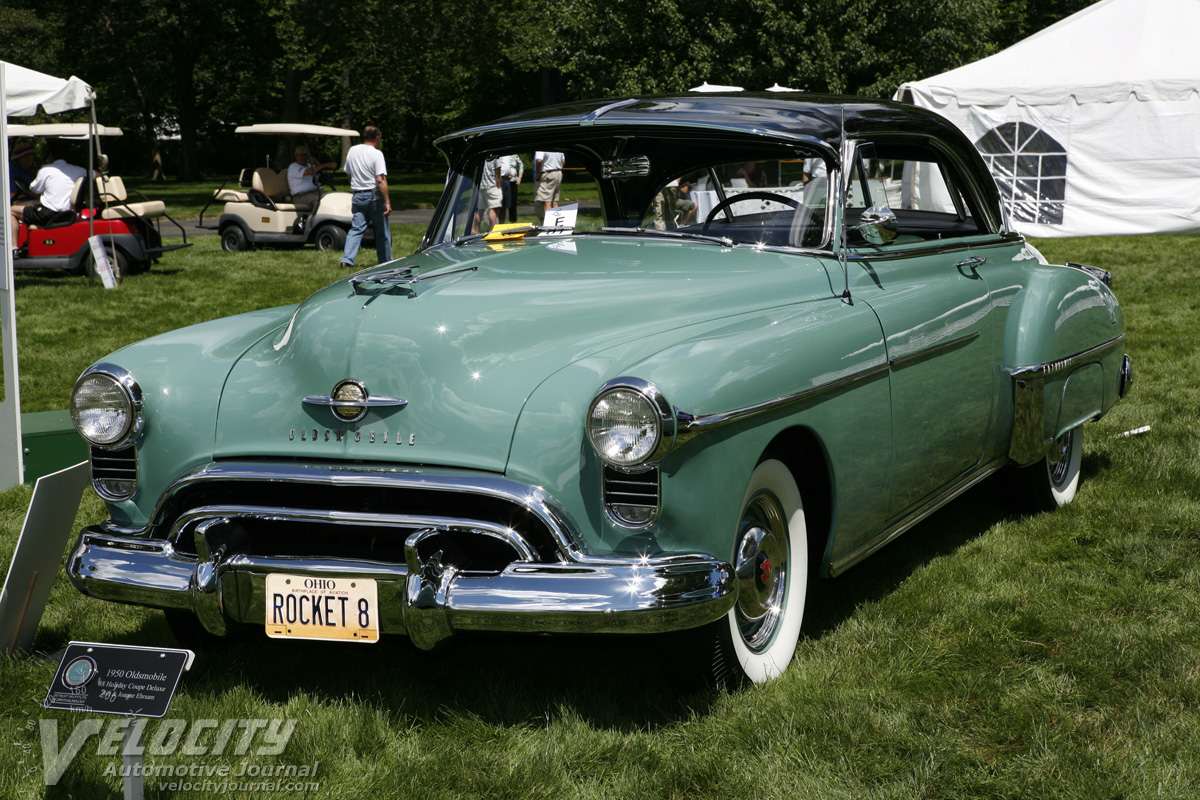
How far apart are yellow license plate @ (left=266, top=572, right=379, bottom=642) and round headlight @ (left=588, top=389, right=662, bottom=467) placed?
65 centimetres

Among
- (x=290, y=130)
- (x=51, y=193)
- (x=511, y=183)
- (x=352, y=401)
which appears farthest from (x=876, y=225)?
(x=290, y=130)

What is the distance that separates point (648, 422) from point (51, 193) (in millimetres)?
12654

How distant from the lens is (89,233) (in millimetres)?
13328

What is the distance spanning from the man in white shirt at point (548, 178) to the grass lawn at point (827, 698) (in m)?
1.71

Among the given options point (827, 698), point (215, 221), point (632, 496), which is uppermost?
point (632, 496)

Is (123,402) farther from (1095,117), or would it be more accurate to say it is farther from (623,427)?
(1095,117)

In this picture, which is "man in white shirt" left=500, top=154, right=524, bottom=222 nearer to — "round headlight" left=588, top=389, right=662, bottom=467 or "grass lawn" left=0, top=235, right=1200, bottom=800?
"grass lawn" left=0, top=235, right=1200, bottom=800

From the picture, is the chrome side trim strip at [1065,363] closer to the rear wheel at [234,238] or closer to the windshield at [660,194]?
the windshield at [660,194]

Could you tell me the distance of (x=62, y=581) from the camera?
14.0 feet

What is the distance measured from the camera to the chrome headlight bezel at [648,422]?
8.74 ft

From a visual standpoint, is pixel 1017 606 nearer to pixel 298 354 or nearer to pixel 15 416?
pixel 298 354

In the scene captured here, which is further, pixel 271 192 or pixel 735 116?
pixel 271 192

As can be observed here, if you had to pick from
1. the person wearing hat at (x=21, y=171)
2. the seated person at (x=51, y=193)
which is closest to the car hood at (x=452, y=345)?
the seated person at (x=51, y=193)
